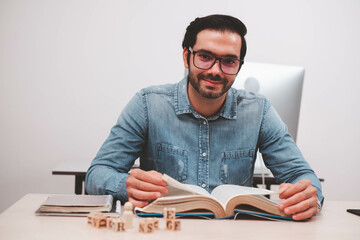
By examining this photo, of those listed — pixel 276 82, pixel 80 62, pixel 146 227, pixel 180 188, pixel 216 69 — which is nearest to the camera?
pixel 146 227

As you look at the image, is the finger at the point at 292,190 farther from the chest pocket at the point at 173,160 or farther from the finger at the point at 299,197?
the chest pocket at the point at 173,160

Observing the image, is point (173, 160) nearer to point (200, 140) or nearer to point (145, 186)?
point (200, 140)

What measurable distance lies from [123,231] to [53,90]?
2444 millimetres

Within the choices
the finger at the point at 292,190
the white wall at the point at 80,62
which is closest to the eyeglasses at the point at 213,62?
the finger at the point at 292,190

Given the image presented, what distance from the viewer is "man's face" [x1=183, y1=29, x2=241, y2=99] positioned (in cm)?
143

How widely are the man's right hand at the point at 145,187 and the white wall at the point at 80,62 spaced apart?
7.04ft

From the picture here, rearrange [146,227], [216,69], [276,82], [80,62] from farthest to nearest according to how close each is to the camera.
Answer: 1. [80,62]
2. [276,82]
3. [216,69]
4. [146,227]

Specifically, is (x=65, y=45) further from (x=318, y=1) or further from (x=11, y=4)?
(x=318, y=1)

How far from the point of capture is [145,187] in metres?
1.03

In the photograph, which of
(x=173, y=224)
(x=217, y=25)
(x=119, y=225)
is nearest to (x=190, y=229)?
(x=173, y=224)

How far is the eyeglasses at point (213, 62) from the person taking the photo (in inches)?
56.5

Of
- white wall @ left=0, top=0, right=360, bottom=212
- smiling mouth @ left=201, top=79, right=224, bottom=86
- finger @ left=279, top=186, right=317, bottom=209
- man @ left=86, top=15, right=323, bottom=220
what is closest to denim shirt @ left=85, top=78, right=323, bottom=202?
man @ left=86, top=15, right=323, bottom=220

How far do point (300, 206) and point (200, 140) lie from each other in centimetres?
53

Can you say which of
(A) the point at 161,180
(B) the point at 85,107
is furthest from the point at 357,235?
(B) the point at 85,107
